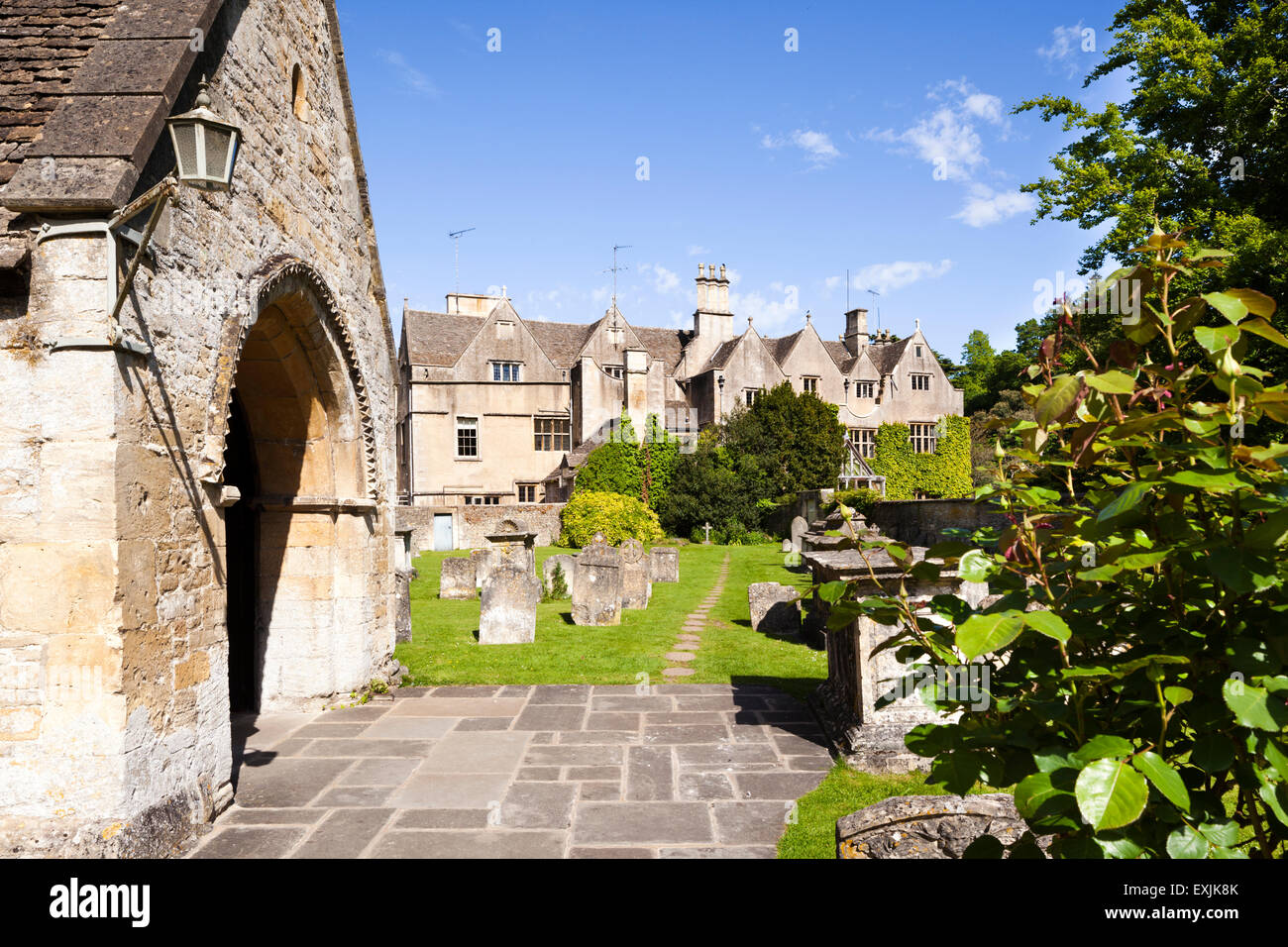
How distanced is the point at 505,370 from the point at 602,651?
2607 centimetres

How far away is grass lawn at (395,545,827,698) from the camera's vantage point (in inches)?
367

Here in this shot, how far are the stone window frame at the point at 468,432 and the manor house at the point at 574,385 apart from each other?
5 cm

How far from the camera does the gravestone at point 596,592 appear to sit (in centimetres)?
1287

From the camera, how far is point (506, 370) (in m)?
35.2

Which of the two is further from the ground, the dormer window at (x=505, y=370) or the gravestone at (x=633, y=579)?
the dormer window at (x=505, y=370)

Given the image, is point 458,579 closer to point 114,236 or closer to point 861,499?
point 114,236

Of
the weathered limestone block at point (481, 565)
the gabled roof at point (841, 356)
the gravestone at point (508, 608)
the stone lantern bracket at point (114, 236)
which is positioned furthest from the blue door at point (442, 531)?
the stone lantern bracket at point (114, 236)

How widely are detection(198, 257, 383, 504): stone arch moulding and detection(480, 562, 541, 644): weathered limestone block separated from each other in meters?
3.07

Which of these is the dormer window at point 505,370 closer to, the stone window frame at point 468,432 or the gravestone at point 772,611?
the stone window frame at point 468,432

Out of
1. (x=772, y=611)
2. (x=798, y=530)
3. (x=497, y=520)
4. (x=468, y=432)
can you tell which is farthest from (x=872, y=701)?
(x=468, y=432)
